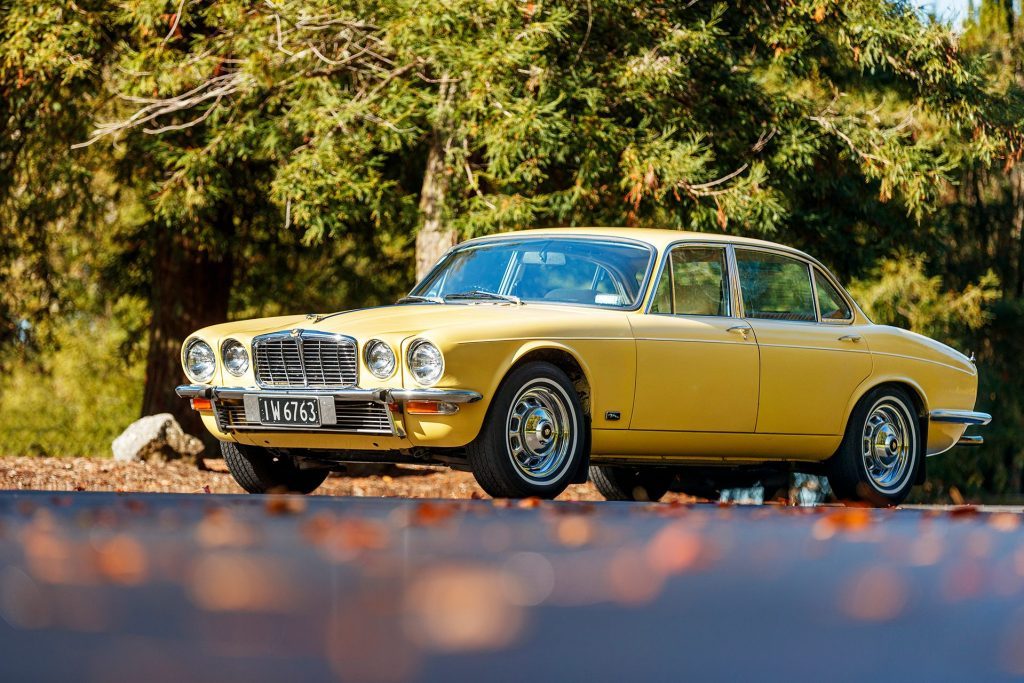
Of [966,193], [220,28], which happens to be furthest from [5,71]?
[966,193]

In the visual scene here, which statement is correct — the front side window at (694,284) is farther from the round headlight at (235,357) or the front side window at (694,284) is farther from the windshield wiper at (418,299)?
the round headlight at (235,357)

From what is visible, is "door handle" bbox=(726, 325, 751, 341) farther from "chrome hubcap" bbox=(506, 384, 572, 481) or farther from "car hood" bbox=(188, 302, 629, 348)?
"chrome hubcap" bbox=(506, 384, 572, 481)

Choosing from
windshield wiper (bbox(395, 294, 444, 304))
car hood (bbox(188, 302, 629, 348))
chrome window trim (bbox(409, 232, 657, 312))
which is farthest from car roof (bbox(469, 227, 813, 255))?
car hood (bbox(188, 302, 629, 348))

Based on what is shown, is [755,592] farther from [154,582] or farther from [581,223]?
[581,223]

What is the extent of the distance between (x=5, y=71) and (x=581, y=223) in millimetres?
5931

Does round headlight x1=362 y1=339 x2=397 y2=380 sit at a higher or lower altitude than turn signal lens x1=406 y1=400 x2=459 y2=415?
higher

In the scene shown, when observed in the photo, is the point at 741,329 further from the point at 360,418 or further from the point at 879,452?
the point at 360,418

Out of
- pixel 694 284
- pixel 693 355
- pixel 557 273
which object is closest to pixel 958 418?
pixel 694 284

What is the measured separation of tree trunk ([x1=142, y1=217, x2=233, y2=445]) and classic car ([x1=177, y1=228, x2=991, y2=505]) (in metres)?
9.15

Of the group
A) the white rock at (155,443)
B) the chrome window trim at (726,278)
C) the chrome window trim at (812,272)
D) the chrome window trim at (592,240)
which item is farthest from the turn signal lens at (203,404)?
the white rock at (155,443)

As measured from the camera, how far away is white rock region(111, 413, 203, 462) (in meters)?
13.7

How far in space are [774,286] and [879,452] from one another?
124cm

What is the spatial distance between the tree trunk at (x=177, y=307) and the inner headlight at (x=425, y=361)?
1095cm

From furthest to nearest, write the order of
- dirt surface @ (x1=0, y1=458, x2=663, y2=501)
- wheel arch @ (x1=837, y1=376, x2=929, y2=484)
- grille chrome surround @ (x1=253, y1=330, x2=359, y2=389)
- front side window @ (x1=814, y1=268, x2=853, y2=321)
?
dirt surface @ (x1=0, y1=458, x2=663, y2=501) → front side window @ (x1=814, y1=268, x2=853, y2=321) → wheel arch @ (x1=837, y1=376, x2=929, y2=484) → grille chrome surround @ (x1=253, y1=330, x2=359, y2=389)
